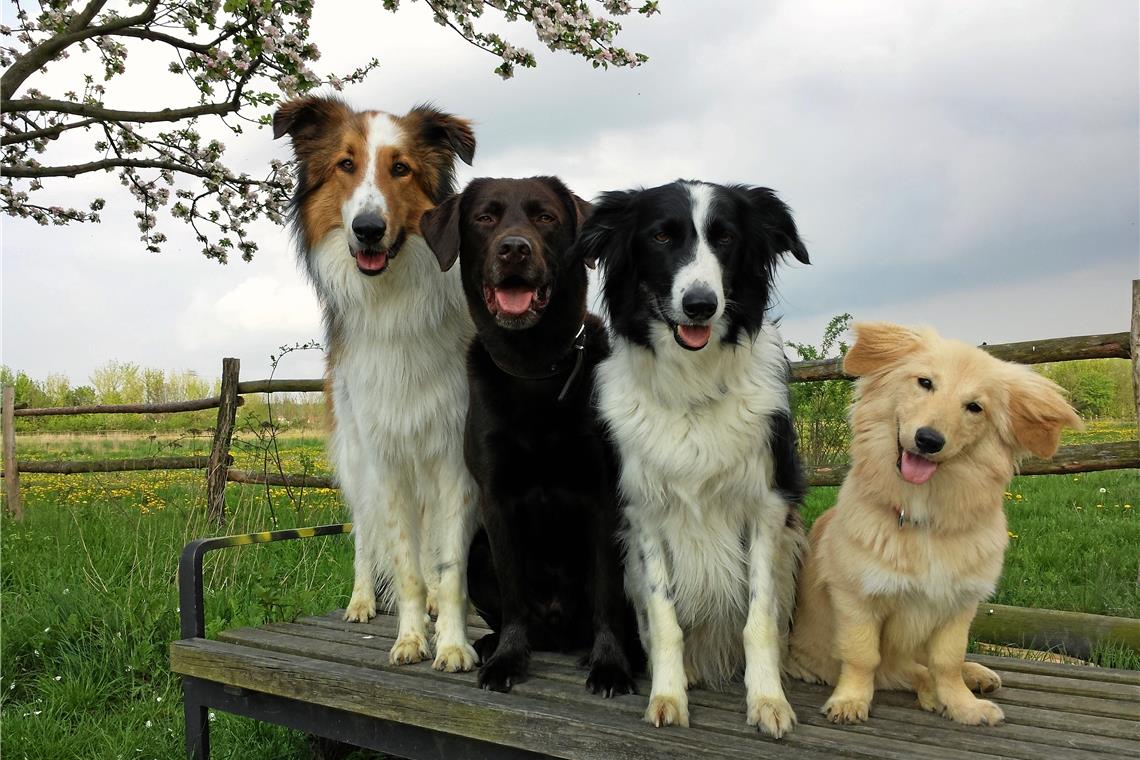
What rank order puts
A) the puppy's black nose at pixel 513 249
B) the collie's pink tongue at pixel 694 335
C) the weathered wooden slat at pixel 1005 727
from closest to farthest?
the weathered wooden slat at pixel 1005 727 < the collie's pink tongue at pixel 694 335 < the puppy's black nose at pixel 513 249

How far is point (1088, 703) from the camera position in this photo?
2.47m

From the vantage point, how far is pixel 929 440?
2.03m

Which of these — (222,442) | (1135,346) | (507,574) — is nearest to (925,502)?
(507,574)

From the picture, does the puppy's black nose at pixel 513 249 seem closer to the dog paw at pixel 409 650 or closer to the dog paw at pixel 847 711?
the dog paw at pixel 409 650

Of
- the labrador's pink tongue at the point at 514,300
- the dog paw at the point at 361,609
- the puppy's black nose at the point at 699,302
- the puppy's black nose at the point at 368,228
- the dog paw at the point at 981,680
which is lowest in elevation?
the dog paw at the point at 361,609

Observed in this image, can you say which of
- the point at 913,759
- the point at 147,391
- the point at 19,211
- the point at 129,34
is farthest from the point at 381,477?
the point at 147,391

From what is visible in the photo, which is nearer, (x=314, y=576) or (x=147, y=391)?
(x=314, y=576)

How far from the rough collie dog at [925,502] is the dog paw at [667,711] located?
0.39m

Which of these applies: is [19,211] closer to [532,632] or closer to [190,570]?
[190,570]

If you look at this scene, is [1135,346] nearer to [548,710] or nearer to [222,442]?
→ [548,710]

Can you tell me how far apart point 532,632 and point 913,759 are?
134 cm

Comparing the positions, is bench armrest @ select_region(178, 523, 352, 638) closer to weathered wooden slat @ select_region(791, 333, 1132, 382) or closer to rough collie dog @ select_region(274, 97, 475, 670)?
rough collie dog @ select_region(274, 97, 475, 670)

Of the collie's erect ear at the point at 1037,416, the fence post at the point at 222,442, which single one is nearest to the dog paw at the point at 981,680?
the collie's erect ear at the point at 1037,416

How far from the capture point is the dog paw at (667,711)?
2205mm
